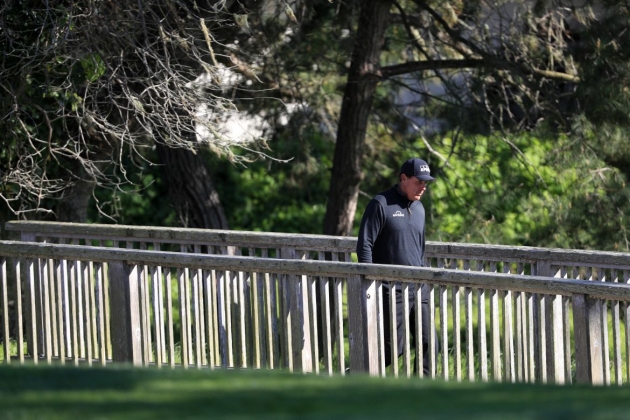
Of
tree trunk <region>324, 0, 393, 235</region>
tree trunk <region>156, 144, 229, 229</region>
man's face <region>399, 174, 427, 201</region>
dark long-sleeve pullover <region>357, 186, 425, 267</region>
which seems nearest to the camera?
dark long-sleeve pullover <region>357, 186, 425, 267</region>

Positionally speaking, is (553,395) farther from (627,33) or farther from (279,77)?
(279,77)

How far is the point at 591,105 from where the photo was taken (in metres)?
9.90

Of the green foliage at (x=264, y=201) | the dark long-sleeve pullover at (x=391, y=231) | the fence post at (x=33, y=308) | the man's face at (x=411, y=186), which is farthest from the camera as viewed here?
the green foliage at (x=264, y=201)

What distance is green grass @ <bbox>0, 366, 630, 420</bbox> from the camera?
10.2 ft

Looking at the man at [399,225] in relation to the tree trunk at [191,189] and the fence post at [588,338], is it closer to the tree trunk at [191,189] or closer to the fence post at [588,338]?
the fence post at [588,338]

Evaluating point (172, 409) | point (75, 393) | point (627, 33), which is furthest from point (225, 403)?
point (627, 33)

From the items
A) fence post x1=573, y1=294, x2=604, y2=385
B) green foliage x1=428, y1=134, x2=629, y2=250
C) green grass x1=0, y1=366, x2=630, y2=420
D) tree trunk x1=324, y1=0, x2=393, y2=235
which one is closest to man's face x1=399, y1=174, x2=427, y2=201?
fence post x1=573, y1=294, x2=604, y2=385

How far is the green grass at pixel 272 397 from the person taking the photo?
3.12 m

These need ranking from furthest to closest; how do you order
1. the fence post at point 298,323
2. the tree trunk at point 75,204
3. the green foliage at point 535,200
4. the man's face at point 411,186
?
the green foliage at point 535,200
the tree trunk at point 75,204
the man's face at point 411,186
the fence post at point 298,323

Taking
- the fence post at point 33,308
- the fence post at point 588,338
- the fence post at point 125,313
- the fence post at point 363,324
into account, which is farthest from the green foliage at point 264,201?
the fence post at point 588,338

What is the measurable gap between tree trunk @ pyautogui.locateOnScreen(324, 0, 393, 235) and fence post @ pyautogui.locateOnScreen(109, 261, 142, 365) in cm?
475

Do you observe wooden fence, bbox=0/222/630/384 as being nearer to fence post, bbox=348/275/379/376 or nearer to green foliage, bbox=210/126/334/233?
fence post, bbox=348/275/379/376

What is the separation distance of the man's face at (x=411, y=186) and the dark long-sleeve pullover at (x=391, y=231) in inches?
2.3

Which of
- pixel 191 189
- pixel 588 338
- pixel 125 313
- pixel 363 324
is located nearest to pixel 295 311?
pixel 363 324
